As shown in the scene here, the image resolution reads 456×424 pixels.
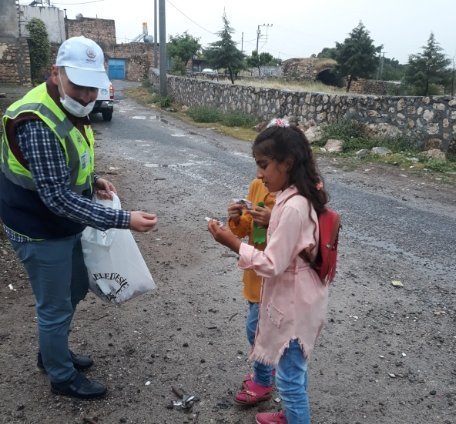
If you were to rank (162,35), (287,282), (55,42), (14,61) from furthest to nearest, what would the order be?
(55,42), (14,61), (162,35), (287,282)

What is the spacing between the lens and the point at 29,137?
2.04 m

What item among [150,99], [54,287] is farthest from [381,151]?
[150,99]

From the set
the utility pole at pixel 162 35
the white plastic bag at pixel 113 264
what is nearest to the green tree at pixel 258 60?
the utility pole at pixel 162 35

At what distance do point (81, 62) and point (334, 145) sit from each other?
905cm

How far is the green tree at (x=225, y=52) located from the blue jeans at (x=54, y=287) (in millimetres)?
22725

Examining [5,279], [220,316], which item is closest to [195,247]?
[220,316]

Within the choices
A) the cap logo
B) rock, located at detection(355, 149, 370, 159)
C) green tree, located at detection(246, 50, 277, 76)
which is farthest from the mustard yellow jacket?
green tree, located at detection(246, 50, 277, 76)

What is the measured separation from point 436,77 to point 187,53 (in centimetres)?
2137

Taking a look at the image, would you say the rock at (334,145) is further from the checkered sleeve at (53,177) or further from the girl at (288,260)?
the checkered sleeve at (53,177)

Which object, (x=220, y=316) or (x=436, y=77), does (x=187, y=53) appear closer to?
(x=436, y=77)

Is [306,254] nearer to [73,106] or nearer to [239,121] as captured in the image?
[73,106]

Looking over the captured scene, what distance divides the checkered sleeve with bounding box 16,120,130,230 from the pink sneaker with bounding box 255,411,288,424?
50.3 inches

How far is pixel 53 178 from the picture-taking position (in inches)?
81.4

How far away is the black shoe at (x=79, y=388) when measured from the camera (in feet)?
8.48
